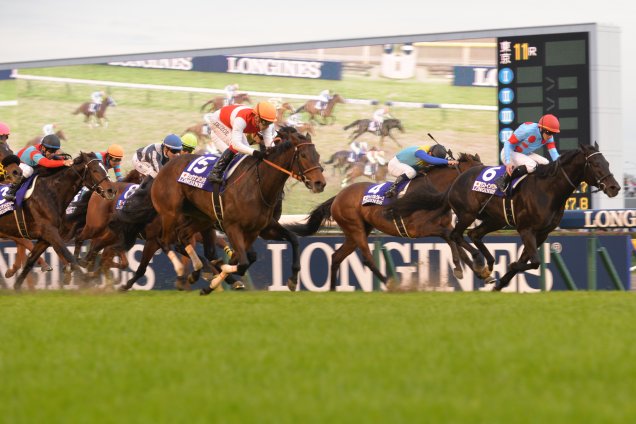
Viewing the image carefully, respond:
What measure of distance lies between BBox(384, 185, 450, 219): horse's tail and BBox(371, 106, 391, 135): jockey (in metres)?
12.3

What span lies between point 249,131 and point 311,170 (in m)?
0.98

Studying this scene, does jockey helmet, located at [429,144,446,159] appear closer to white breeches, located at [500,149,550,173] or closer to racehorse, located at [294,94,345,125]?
white breeches, located at [500,149,550,173]

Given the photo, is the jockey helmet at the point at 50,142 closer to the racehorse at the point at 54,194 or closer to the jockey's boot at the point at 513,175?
the racehorse at the point at 54,194

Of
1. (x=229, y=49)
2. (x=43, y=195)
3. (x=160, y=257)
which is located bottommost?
(x=160, y=257)

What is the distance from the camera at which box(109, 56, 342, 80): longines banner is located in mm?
25109

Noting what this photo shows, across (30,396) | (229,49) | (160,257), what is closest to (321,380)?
(30,396)

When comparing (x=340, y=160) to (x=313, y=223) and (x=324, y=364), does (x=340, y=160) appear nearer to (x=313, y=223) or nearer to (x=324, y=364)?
(x=313, y=223)

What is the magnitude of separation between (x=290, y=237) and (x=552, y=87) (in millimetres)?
8922

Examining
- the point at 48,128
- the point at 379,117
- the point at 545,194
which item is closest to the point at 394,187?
the point at 545,194

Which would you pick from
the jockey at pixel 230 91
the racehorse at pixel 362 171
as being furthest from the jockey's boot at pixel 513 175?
the jockey at pixel 230 91

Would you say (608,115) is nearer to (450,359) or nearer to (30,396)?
(450,359)

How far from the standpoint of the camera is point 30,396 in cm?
443

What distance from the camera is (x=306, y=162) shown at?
9844mm

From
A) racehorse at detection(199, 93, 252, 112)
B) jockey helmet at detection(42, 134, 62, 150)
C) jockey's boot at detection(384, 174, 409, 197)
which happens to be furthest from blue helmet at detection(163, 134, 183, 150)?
racehorse at detection(199, 93, 252, 112)
